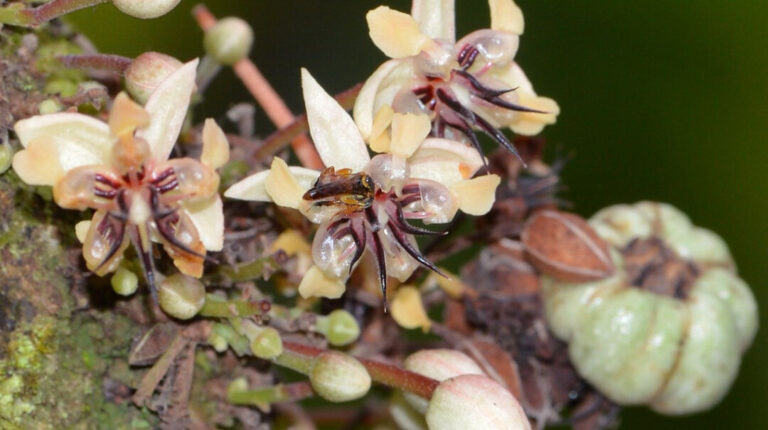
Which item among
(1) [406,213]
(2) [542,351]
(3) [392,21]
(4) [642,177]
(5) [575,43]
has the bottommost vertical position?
(4) [642,177]

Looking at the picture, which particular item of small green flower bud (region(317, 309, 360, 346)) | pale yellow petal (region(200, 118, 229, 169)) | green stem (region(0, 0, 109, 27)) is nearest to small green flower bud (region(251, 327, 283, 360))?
small green flower bud (region(317, 309, 360, 346))

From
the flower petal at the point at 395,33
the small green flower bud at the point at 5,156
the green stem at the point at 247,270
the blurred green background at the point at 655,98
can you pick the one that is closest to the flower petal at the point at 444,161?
the flower petal at the point at 395,33

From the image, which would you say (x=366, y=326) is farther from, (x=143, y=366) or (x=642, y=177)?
(x=642, y=177)

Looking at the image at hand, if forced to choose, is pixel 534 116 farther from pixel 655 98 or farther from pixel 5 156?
pixel 655 98

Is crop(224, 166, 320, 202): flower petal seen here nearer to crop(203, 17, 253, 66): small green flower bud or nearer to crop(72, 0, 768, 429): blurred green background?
crop(203, 17, 253, 66): small green flower bud

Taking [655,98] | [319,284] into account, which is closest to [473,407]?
[319,284]

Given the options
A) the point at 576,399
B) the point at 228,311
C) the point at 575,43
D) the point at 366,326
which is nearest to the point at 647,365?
the point at 576,399
